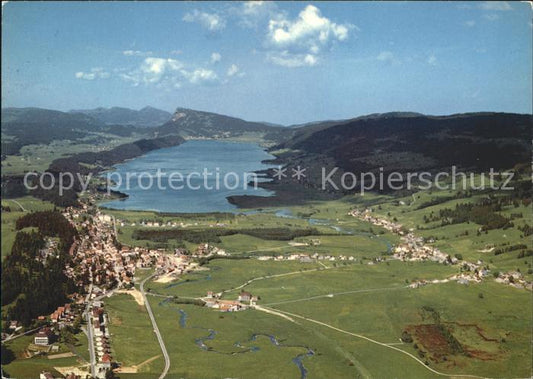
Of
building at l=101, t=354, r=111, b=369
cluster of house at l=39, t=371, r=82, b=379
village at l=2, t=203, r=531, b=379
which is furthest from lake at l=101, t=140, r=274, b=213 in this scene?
cluster of house at l=39, t=371, r=82, b=379

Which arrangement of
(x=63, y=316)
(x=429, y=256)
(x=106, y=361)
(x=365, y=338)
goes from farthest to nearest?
(x=429, y=256) < (x=365, y=338) < (x=63, y=316) < (x=106, y=361)

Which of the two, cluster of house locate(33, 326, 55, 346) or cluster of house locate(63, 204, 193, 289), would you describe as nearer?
cluster of house locate(33, 326, 55, 346)

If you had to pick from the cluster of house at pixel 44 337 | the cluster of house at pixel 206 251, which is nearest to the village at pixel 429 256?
the cluster of house at pixel 206 251

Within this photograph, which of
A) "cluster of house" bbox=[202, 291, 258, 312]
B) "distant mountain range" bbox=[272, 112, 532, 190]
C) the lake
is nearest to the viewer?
"cluster of house" bbox=[202, 291, 258, 312]

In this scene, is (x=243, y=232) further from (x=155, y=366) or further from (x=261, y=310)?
(x=155, y=366)

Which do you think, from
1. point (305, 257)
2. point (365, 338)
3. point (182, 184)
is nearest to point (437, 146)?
point (182, 184)

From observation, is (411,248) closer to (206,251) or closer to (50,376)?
(206,251)

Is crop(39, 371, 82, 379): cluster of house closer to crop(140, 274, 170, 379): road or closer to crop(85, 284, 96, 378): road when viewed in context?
crop(85, 284, 96, 378): road

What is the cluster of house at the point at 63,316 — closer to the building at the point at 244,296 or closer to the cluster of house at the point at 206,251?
the building at the point at 244,296
